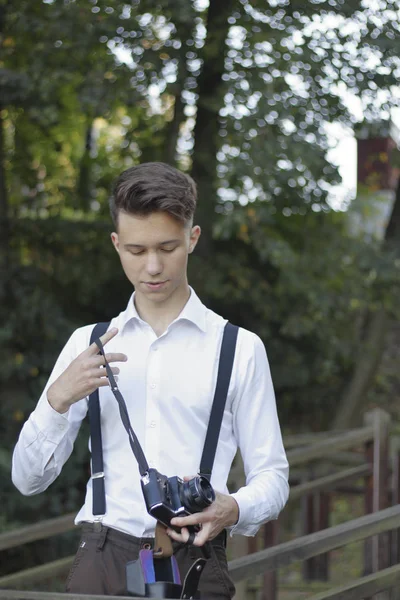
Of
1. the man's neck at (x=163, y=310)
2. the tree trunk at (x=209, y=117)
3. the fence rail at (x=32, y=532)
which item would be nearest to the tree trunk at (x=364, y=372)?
the tree trunk at (x=209, y=117)

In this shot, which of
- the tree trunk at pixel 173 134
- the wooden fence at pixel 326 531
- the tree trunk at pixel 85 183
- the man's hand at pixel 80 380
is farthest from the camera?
the tree trunk at pixel 85 183

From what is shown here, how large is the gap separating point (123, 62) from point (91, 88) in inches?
11.2

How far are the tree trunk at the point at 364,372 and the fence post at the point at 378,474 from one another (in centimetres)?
322

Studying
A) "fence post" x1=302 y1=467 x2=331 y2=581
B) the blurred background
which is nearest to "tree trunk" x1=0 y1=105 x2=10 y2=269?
the blurred background

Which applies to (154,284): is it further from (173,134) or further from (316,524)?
(316,524)

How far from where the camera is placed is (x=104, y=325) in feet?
7.56

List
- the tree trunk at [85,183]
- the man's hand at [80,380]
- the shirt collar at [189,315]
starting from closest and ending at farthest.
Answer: the man's hand at [80,380]
the shirt collar at [189,315]
the tree trunk at [85,183]

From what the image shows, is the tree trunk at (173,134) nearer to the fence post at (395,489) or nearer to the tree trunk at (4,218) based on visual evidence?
the tree trunk at (4,218)

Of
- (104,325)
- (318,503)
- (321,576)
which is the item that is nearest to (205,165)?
(318,503)

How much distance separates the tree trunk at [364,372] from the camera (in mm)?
8969

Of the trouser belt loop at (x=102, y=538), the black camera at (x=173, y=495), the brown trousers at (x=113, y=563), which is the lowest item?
the brown trousers at (x=113, y=563)

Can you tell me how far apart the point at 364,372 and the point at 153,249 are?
742cm

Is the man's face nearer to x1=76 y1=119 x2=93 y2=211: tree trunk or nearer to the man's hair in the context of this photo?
the man's hair

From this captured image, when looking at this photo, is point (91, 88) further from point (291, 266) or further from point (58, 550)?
point (58, 550)
